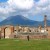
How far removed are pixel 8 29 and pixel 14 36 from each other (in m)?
11.3

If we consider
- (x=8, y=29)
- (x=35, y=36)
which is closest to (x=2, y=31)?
(x=8, y=29)

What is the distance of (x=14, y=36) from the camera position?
59.6 meters

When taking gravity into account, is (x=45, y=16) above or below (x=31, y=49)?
above

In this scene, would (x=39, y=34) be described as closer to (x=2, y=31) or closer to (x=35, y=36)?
(x=35, y=36)

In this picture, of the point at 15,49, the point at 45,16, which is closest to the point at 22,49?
the point at 15,49

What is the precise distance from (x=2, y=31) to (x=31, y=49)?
43.3 meters

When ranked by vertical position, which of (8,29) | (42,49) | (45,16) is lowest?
(42,49)

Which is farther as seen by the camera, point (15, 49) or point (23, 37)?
point (23, 37)

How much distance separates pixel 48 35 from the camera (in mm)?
58969

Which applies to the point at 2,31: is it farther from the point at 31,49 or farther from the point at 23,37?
the point at 31,49

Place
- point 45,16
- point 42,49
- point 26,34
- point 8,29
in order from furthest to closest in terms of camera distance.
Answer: point 45,16 < point 8,29 < point 26,34 < point 42,49

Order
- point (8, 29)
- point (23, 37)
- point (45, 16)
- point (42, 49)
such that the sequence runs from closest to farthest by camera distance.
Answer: point (42, 49) < point (23, 37) < point (8, 29) < point (45, 16)

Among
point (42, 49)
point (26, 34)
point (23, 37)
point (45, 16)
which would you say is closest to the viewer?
point (42, 49)

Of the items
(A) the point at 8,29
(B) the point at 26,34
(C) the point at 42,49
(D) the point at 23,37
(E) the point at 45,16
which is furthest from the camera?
(E) the point at 45,16
